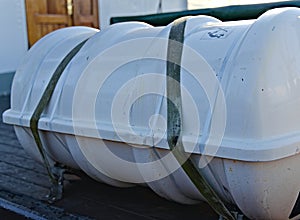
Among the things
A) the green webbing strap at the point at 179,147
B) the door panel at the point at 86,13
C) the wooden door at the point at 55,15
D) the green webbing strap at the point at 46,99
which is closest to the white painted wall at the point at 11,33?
the wooden door at the point at 55,15

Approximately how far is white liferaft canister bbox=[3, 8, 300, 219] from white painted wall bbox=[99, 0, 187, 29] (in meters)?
5.04

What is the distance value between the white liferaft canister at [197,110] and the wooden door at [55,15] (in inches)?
163

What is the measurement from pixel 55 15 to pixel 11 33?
88 centimetres

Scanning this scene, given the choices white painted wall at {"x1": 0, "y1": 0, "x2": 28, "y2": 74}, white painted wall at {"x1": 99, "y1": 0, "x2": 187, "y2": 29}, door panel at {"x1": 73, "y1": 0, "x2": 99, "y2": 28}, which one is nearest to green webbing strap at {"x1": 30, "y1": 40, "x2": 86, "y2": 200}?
white painted wall at {"x1": 0, "y1": 0, "x2": 28, "y2": 74}

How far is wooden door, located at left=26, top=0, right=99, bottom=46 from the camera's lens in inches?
255

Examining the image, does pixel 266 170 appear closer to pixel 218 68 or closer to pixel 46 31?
pixel 218 68

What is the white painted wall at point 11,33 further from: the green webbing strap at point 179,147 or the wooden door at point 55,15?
the green webbing strap at point 179,147

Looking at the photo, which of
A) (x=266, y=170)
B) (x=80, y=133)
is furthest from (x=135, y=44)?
(x=266, y=170)

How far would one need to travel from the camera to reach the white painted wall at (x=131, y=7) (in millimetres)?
7471

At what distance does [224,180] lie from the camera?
1.86 meters

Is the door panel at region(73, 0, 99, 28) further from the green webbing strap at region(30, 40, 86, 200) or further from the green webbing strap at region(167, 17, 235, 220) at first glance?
the green webbing strap at region(167, 17, 235, 220)

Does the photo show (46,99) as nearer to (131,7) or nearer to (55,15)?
(55,15)

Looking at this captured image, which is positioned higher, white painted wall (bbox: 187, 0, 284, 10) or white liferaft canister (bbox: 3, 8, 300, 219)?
white liferaft canister (bbox: 3, 8, 300, 219)

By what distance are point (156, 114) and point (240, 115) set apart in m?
0.38
